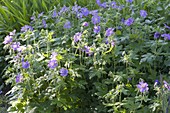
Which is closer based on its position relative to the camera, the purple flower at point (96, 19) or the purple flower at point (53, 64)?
the purple flower at point (53, 64)

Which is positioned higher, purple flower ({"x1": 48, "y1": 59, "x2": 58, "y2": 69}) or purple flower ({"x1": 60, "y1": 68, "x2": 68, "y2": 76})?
purple flower ({"x1": 48, "y1": 59, "x2": 58, "y2": 69})

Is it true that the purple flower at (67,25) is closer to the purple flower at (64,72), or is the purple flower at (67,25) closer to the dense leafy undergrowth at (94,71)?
the dense leafy undergrowth at (94,71)

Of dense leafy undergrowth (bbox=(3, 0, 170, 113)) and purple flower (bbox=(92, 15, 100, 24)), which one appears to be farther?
purple flower (bbox=(92, 15, 100, 24))

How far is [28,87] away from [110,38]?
68cm

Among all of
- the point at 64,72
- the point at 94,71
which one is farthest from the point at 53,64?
the point at 94,71

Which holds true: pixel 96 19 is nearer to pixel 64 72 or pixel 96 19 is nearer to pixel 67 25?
pixel 67 25

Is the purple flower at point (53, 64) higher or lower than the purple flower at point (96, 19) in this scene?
lower

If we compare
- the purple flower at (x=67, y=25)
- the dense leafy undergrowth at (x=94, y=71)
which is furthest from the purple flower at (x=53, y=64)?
the purple flower at (x=67, y=25)

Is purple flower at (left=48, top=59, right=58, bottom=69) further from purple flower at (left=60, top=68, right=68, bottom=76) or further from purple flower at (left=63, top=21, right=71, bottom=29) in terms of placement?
purple flower at (left=63, top=21, right=71, bottom=29)

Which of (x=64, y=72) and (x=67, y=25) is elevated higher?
(x=67, y=25)

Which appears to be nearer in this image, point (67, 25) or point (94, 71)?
point (94, 71)

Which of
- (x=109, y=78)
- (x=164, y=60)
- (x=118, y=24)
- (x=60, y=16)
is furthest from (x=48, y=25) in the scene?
(x=164, y=60)

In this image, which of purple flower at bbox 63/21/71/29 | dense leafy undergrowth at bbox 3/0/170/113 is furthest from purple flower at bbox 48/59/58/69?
purple flower at bbox 63/21/71/29

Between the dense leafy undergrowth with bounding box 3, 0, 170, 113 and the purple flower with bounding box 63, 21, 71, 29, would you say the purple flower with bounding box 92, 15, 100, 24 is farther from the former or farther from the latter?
the purple flower with bounding box 63, 21, 71, 29
